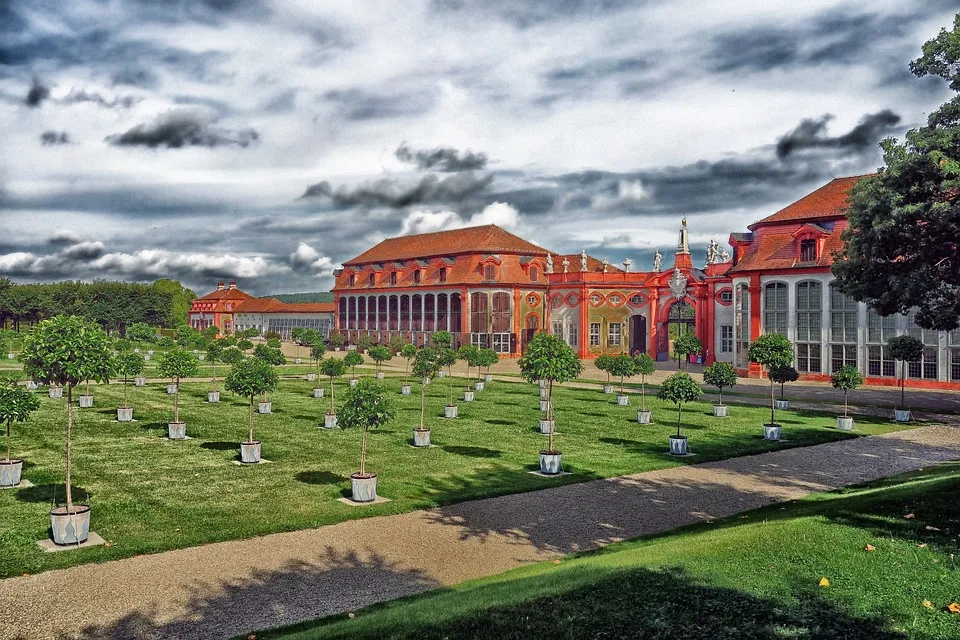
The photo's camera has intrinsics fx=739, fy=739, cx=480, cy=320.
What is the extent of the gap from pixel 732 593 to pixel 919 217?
23737 mm

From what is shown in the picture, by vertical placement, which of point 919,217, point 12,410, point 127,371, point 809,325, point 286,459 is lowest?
point 286,459

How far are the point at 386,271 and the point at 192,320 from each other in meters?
71.1

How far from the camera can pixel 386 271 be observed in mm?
99375

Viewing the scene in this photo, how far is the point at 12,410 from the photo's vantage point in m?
21.3

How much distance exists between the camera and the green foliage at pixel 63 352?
55.7 feet

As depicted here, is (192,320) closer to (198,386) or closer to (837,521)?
(198,386)

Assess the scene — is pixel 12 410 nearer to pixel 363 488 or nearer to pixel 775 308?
pixel 363 488

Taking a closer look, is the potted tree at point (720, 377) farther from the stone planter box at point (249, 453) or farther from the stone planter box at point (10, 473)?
the stone planter box at point (10, 473)

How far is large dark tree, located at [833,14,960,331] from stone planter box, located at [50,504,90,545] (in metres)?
28.8

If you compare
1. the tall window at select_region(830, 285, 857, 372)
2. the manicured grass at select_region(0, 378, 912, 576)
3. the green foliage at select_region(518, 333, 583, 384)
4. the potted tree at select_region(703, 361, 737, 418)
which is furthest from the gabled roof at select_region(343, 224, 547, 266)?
the green foliage at select_region(518, 333, 583, 384)

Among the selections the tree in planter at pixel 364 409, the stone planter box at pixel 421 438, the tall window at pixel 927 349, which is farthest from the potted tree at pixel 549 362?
the tall window at pixel 927 349

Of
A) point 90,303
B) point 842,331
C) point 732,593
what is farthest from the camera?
point 90,303

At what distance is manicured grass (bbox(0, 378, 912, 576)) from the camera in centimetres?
1706

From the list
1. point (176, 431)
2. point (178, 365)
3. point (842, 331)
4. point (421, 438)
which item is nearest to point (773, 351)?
point (421, 438)
